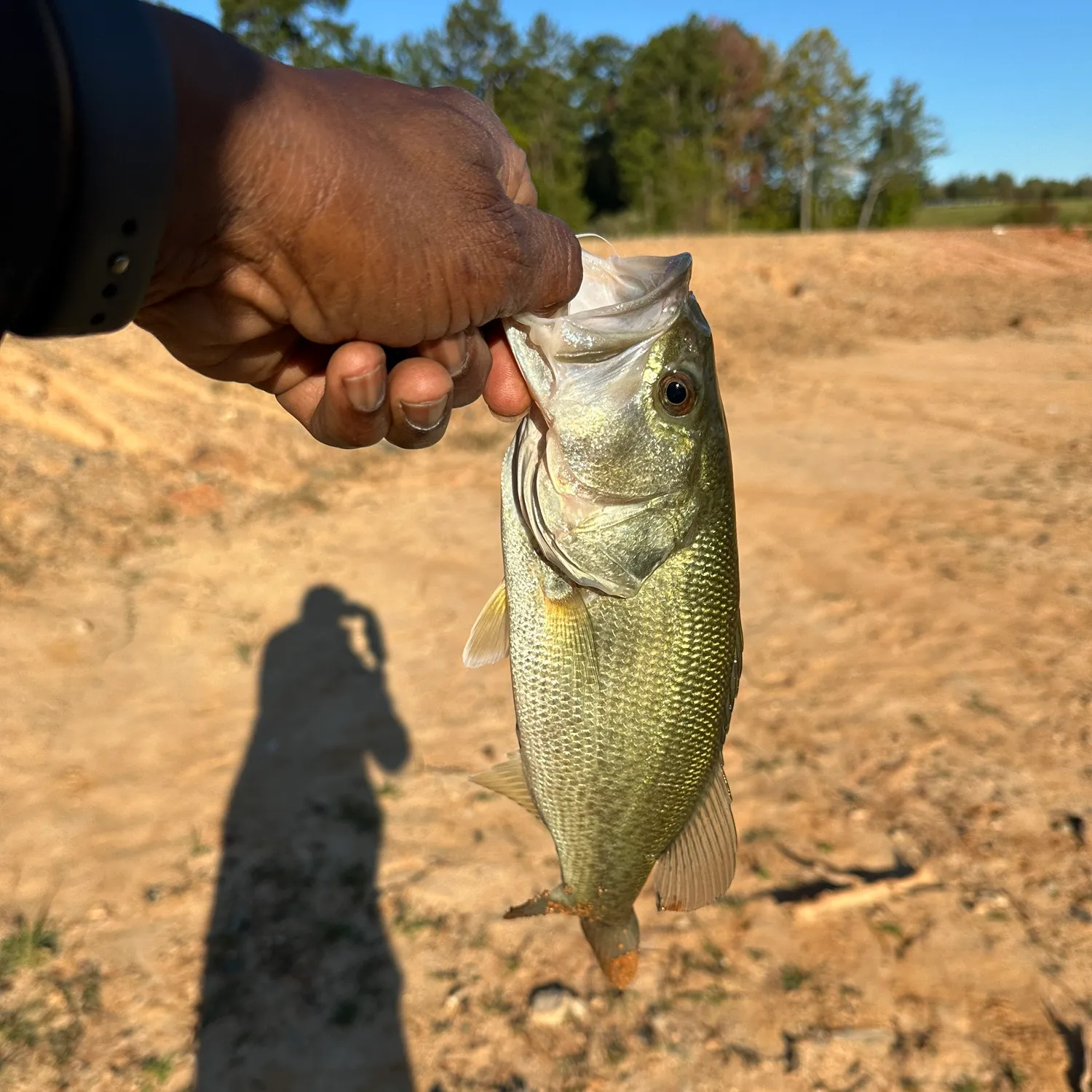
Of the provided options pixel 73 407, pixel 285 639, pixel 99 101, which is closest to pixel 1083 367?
pixel 285 639

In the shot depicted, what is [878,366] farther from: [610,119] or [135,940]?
[610,119]

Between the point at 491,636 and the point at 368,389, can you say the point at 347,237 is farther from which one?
the point at 491,636

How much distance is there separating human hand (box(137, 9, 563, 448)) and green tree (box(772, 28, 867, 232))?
42.0 meters

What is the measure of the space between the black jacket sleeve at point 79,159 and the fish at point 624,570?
92 cm

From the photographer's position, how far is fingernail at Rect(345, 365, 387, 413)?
195 cm

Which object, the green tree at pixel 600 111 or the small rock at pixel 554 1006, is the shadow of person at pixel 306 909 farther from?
the green tree at pixel 600 111

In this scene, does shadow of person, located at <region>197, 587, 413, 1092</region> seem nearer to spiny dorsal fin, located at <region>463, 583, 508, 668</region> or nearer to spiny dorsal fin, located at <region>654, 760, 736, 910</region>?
spiny dorsal fin, located at <region>654, 760, 736, 910</region>

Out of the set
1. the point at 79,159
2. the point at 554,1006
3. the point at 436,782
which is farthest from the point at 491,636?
the point at 436,782

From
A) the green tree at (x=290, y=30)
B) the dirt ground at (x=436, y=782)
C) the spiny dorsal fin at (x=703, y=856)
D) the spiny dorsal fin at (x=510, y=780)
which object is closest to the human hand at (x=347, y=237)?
the spiny dorsal fin at (x=510, y=780)

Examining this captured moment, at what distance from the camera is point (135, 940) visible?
378 cm

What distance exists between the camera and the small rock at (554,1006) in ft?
11.3

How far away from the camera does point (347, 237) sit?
1.62m

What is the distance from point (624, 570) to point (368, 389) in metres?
0.72

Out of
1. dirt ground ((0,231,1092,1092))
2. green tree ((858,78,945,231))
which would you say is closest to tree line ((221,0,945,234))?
green tree ((858,78,945,231))
